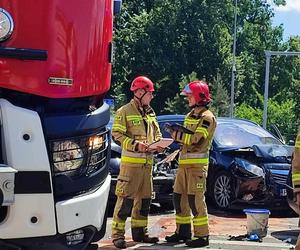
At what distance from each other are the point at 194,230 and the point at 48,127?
12.4 feet

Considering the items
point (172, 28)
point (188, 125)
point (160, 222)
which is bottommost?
A: point (160, 222)

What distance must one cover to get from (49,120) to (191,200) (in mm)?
3675

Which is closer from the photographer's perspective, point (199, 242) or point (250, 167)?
point (199, 242)

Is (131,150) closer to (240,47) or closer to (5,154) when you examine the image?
(5,154)

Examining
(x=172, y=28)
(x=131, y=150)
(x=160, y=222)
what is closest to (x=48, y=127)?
(x=131, y=150)

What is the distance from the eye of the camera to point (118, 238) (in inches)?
287

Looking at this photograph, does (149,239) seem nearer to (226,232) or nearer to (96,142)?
(226,232)

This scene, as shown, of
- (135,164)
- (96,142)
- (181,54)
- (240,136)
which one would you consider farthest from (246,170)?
(181,54)

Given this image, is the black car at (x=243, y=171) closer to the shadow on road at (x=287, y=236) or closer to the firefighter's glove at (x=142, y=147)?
the shadow on road at (x=287, y=236)

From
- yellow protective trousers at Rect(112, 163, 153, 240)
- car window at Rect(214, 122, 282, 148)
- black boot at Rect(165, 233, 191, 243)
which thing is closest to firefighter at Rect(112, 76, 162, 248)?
yellow protective trousers at Rect(112, 163, 153, 240)

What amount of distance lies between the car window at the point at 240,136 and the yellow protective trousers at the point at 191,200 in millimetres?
3618

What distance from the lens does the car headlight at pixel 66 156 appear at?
4.13 meters

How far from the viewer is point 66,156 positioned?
420 cm

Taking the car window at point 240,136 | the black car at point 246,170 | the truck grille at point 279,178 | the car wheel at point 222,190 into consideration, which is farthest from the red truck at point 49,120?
the car window at point 240,136
